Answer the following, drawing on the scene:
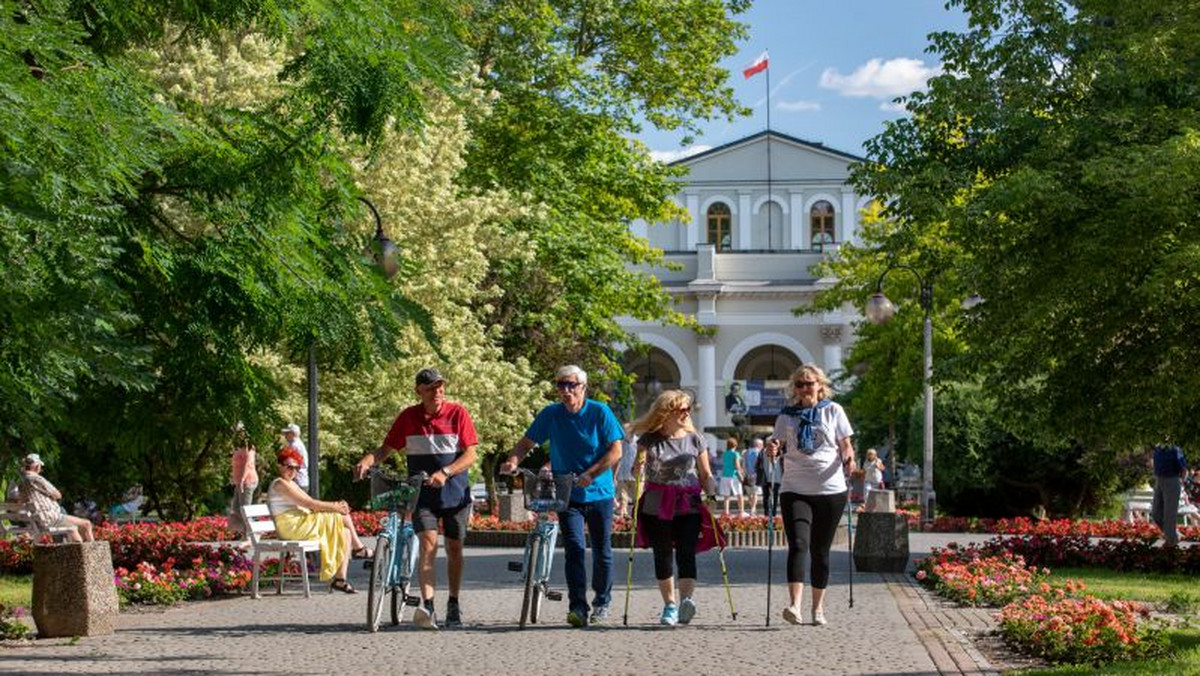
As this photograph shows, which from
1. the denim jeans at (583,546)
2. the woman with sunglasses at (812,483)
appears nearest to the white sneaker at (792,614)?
the woman with sunglasses at (812,483)

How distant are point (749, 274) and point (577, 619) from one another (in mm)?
71402

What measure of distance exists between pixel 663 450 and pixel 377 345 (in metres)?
3.22

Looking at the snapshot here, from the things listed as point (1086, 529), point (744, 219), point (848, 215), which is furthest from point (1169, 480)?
point (744, 219)

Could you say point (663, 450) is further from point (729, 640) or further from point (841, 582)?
point (841, 582)

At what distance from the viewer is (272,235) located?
1375cm

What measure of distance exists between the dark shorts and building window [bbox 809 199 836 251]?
77.8 metres

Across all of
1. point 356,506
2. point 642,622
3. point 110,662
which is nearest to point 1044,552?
point 642,622

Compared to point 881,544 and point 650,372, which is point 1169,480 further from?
point 650,372

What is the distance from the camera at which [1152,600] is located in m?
16.3

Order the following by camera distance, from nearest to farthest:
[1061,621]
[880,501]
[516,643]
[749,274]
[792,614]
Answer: [1061,621] → [516,643] → [792,614] → [880,501] → [749,274]

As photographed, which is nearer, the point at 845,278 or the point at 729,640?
the point at 729,640

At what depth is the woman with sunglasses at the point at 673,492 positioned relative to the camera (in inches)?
530

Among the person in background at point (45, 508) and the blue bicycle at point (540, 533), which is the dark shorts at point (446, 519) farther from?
the person in background at point (45, 508)

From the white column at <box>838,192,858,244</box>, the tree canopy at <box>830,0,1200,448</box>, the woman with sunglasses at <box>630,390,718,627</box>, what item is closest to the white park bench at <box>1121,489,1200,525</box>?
the tree canopy at <box>830,0,1200,448</box>
